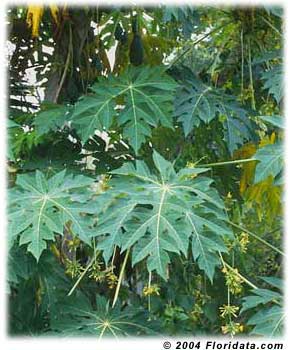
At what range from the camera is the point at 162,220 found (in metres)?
1.44

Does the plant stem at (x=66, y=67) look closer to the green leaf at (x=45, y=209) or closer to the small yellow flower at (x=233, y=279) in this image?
the green leaf at (x=45, y=209)

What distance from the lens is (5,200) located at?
1.53 metres

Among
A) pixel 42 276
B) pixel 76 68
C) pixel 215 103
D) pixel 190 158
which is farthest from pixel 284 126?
pixel 76 68

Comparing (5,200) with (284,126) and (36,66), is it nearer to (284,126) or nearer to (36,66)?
(284,126)

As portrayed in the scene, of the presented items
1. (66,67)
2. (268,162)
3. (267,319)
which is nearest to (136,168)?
(268,162)

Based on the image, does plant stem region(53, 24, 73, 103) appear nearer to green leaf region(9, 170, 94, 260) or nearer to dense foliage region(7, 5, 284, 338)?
dense foliage region(7, 5, 284, 338)

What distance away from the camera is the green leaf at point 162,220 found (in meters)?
1.41

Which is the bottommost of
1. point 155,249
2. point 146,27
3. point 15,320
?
point 15,320

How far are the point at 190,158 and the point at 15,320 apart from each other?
707 millimetres

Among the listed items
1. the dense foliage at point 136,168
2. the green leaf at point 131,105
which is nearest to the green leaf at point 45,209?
the dense foliage at point 136,168

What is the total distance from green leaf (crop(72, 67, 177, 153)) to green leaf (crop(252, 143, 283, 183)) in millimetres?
290

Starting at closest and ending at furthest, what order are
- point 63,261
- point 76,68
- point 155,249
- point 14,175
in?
point 155,249 → point 14,175 → point 63,261 → point 76,68

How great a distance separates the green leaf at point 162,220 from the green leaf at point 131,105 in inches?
7.5

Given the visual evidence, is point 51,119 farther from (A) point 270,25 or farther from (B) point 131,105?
(A) point 270,25
